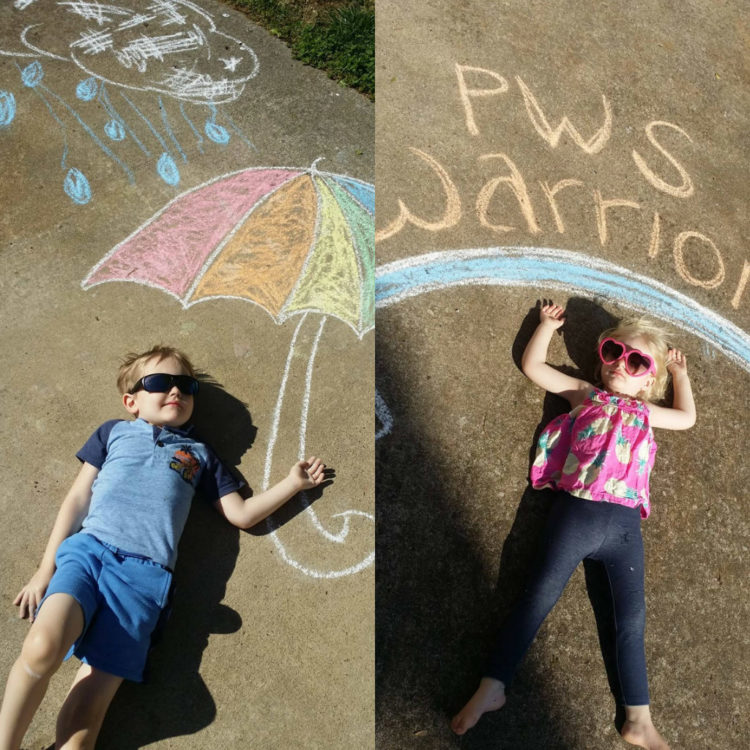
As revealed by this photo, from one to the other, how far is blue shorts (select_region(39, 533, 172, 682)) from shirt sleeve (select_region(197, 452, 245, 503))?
1.39ft

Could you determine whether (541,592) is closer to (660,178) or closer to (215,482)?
(215,482)

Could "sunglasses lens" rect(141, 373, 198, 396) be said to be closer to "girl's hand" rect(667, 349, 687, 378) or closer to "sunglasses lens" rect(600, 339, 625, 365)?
"sunglasses lens" rect(600, 339, 625, 365)

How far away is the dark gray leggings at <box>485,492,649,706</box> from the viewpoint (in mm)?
3203

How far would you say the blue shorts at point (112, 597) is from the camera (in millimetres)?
2850

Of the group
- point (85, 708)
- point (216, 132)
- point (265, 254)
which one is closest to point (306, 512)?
point (85, 708)

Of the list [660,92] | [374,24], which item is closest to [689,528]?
[660,92]

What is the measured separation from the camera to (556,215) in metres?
4.25

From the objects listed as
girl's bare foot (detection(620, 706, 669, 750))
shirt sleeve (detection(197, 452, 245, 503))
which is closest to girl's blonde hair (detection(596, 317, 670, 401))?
girl's bare foot (detection(620, 706, 669, 750))

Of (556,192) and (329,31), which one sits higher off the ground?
(329,31)

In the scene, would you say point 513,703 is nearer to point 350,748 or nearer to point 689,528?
point 350,748

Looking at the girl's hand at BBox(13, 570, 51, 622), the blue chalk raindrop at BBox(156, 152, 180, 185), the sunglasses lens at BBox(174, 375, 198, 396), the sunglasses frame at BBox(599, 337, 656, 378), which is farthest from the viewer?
the blue chalk raindrop at BBox(156, 152, 180, 185)

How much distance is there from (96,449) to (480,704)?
217cm

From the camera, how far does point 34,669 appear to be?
2727 millimetres

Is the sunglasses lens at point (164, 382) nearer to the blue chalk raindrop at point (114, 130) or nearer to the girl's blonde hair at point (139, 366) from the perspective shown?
the girl's blonde hair at point (139, 366)
